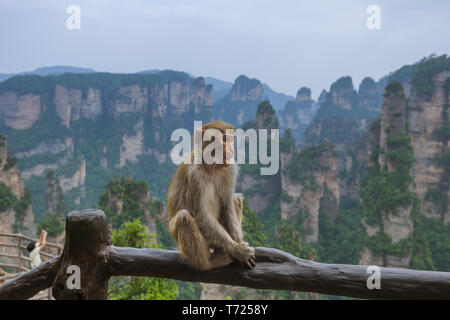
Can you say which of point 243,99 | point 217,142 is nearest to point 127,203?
point 217,142

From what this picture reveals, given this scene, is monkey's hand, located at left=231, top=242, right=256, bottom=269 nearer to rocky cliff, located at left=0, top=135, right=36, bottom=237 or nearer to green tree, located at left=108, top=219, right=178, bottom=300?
green tree, located at left=108, top=219, right=178, bottom=300

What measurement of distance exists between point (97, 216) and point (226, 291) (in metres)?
14.9

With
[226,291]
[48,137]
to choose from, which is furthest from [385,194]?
[48,137]

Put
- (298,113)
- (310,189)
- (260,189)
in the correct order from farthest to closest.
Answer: (298,113)
(260,189)
(310,189)

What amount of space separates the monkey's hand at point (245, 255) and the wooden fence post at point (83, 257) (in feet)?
2.55

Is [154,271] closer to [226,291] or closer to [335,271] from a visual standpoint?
[335,271]

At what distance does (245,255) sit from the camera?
2014mm

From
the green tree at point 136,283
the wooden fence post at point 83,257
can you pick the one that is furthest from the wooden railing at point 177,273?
the green tree at point 136,283

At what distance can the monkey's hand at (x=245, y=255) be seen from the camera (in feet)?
6.60

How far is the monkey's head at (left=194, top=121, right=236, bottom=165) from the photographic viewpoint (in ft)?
7.36

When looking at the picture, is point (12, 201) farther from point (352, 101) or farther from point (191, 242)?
point (352, 101)

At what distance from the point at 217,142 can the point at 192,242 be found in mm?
643

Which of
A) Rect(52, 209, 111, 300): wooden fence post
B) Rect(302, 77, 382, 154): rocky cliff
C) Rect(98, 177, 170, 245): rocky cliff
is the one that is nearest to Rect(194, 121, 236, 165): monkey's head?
Rect(52, 209, 111, 300): wooden fence post

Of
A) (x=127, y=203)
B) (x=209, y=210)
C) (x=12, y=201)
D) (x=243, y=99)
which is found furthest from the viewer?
(x=243, y=99)
